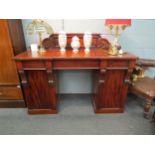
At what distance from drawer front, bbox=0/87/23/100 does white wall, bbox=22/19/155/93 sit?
71 cm

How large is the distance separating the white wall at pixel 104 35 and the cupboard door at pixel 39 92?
1.89 ft

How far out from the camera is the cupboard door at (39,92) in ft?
5.02

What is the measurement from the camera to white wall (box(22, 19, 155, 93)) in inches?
73.4

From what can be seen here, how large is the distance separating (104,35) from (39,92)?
131 cm

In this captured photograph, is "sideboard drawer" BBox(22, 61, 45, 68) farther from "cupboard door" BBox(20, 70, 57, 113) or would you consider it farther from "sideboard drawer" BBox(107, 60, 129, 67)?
"sideboard drawer" BBox(107, 60, 129, 67)

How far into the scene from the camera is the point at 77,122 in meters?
1.65

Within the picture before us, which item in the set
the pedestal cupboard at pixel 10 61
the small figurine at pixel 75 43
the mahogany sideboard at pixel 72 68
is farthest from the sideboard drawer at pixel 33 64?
the small figurine at pixel 75 43

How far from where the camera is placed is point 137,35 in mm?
1953

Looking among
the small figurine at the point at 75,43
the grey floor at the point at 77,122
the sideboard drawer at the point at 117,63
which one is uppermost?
the small figurine at the point at 75,43

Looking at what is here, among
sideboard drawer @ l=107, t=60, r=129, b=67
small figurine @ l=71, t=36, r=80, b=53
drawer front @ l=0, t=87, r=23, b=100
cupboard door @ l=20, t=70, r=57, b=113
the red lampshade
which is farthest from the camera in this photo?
drawer front @ l=0, t=87, r=23, b=100

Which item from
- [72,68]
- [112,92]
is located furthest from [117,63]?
[72,68]

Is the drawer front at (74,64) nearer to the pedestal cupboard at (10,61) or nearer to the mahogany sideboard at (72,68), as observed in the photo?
the mahogany sideboard at (72,68)

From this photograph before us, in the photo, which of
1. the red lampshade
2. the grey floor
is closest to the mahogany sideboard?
the grey floor

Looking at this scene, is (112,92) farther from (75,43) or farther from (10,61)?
(10,61)
